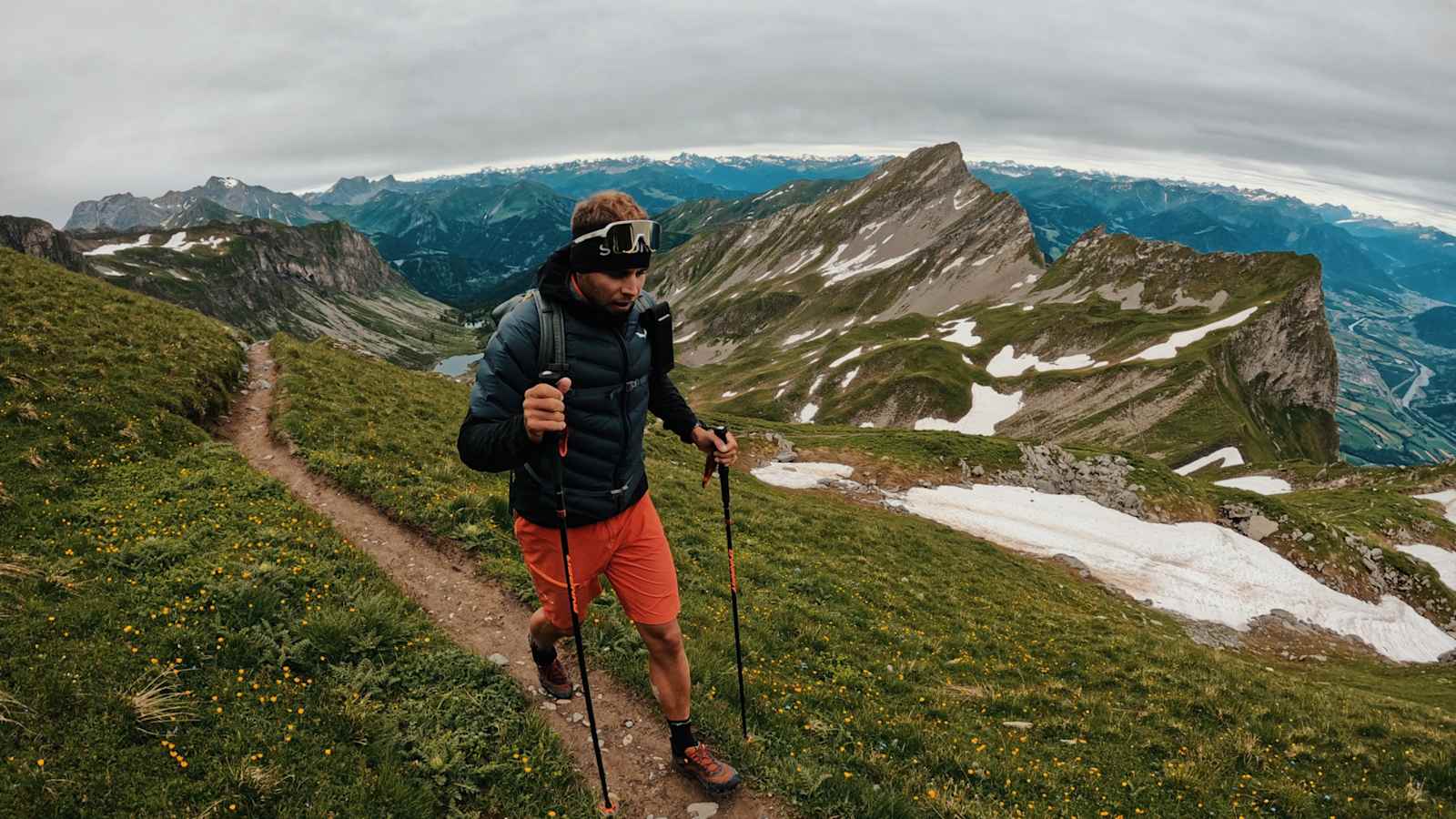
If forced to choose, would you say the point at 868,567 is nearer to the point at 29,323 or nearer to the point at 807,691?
the point at 807,691

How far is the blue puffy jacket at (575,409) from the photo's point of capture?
5387 mm

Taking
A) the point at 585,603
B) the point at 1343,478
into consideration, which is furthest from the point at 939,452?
the point at 1343,478

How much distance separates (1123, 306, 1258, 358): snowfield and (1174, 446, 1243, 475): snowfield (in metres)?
21.3

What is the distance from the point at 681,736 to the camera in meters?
7.07

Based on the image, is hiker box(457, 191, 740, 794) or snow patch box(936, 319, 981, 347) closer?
hiker box(457, 191, 740, 794)

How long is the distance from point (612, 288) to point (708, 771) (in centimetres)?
558

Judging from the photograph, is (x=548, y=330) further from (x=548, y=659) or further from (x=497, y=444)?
(x=548, y=659)

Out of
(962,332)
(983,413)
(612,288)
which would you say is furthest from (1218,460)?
(612,288)

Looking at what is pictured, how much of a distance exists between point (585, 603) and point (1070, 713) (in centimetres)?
967

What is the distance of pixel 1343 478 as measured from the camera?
64125 millimetres

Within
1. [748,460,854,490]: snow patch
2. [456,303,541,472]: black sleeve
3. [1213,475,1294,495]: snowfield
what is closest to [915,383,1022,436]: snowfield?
[1213,475,1294,495]: snowfield

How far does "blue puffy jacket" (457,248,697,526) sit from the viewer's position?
212 inches

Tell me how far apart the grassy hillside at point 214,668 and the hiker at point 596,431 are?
168cm

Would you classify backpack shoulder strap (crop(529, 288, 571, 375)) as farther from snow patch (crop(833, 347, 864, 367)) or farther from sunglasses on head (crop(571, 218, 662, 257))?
snow patch (crop(833, 347, 864, 367))
